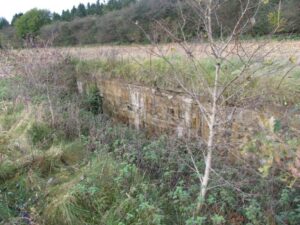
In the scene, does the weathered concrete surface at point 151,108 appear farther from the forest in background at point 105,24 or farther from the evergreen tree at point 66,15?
the evergreen tree at point 66,15

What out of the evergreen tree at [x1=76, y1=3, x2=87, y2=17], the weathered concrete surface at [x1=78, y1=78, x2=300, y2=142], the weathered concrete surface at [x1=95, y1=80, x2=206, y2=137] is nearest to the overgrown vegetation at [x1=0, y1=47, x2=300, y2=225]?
the weathered concrete surface at [x1=78, y1=78, x2=300, y2=142]

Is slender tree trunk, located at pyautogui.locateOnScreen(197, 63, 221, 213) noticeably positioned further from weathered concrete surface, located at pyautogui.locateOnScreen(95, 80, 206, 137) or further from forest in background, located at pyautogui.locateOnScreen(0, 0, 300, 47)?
forest in background, located at pyautogui.locateOnScreen(0, 0, 300, 47)

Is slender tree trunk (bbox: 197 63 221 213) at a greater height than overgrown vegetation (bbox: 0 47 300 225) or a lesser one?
greater

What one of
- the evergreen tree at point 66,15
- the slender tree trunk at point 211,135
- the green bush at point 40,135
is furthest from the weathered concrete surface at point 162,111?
the evergreen tree at point 66,15

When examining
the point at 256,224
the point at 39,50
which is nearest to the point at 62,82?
the point at 39,50

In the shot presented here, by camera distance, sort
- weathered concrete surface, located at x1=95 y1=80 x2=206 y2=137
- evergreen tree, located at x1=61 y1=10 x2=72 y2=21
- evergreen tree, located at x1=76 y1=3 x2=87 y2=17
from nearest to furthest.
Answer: weathered concrete surface, located at x1=95 y1=80 x2=206 y2=137 < evergreen tree, located at x1=61 y1=10 x2=72 y2=21 < evergreen tree, located at x1=76 y1=3 x2=87 y2=17

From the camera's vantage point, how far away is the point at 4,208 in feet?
12.8

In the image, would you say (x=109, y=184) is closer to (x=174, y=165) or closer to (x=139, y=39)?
(x=174, y=165)

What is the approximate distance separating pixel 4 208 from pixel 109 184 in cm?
118

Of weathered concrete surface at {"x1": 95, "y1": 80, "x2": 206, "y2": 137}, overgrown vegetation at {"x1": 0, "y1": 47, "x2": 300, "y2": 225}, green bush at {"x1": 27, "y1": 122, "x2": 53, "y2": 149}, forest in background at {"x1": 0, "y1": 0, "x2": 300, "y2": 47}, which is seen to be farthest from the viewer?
forest in background at {"x1": 0, "y1": 0, "x2": 300, "y2": 47}

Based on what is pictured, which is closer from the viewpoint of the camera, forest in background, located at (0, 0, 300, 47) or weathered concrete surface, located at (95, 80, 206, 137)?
weathered concrete surface, located at (95, 80, 206, 137)

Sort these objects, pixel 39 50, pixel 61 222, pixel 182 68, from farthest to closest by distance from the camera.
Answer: pixel 39 50 → pixel 182 68 → pixel 61 222

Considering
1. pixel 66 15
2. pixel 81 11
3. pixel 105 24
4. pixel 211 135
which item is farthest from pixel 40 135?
pixel 66 15

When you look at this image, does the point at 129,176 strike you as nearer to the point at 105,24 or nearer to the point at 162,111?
the point at 162,111
